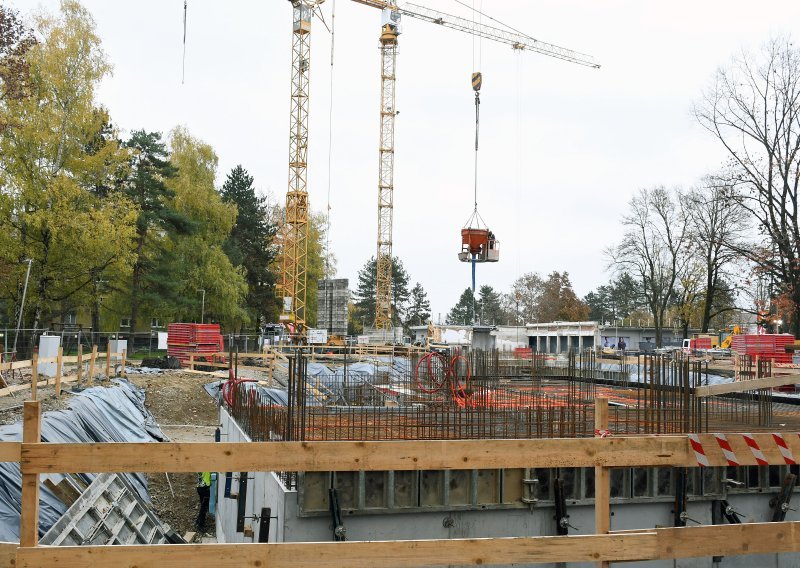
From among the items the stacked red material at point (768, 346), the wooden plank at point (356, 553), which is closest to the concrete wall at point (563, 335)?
the stacked red material at point (768, 346)

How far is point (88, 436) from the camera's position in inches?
548

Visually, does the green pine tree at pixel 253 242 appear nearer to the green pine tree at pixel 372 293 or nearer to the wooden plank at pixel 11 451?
the green pine tree at pixel 372 293

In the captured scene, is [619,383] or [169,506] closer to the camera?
[169,506]

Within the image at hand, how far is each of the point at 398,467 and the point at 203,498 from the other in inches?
421

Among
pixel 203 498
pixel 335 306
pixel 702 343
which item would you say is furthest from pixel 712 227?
pixel 203 498

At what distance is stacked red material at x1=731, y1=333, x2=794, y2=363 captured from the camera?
26.0m

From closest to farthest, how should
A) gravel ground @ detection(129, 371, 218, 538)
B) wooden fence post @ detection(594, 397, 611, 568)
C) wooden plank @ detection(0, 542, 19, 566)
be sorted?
wooden plank @ detection(0, 542, 19, 566) → wooden fence post @ detection(594, 397, 611, 568) → gravel ground @ detection(129, 371, 218, 538)

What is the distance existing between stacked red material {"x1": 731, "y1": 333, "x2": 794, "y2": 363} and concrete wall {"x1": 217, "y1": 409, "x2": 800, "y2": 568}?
17.4m

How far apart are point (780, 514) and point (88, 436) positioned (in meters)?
12.2

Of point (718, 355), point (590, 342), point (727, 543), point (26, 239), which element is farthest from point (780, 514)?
point (590, 342)

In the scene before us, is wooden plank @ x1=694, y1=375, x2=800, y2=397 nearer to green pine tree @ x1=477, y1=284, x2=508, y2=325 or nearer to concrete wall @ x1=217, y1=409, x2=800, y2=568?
concrete wall @ x1=217, y1=409, x2=800, y2=568

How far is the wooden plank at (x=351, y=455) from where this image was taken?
4.69 meters

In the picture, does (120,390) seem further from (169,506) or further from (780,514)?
(780,514)

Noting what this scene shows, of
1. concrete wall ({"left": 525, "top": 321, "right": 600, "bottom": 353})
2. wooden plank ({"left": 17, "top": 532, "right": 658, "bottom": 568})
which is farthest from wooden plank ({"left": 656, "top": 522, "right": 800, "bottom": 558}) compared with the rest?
concrete wall ({"left": 525, "top": 321, "right": 600, "bottom": 353})
